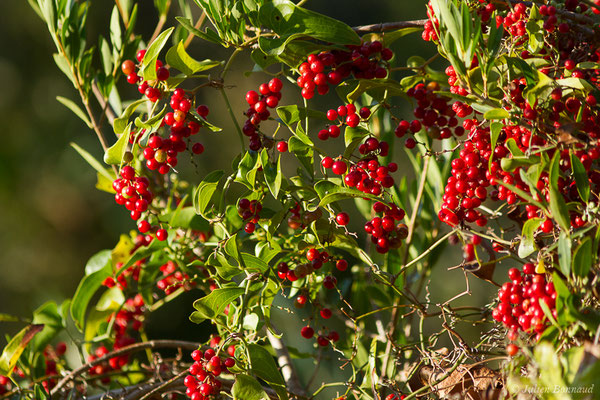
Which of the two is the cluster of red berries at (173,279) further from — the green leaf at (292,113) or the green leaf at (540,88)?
the green leaf at (540,88)

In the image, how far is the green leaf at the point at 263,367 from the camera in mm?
519

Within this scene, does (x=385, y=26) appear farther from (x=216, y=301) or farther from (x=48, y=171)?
(x=48, y=171)

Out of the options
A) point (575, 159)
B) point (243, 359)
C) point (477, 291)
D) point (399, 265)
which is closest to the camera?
point (575, 159)

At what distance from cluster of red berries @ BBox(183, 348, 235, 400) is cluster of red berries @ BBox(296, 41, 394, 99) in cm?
24

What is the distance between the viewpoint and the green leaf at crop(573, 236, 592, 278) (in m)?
0.40

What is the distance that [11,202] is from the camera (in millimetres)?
1771

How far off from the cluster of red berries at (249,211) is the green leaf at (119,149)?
0.12m

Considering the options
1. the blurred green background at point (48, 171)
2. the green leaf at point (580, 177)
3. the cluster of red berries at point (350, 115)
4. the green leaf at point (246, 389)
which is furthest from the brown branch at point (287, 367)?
the blurred green background at point (48, 171)

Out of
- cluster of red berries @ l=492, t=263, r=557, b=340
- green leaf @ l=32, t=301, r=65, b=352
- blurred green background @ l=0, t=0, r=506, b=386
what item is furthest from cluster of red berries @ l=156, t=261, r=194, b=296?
blurred green background @ l=0, t=0, r=506, b=386

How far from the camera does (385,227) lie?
0.54m

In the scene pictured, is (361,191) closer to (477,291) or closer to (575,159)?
(575,159)

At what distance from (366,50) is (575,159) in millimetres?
197

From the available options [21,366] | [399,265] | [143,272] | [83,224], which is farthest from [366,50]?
[83,224]

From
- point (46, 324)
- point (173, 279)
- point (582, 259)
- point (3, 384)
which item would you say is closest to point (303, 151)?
point (582, 259)
